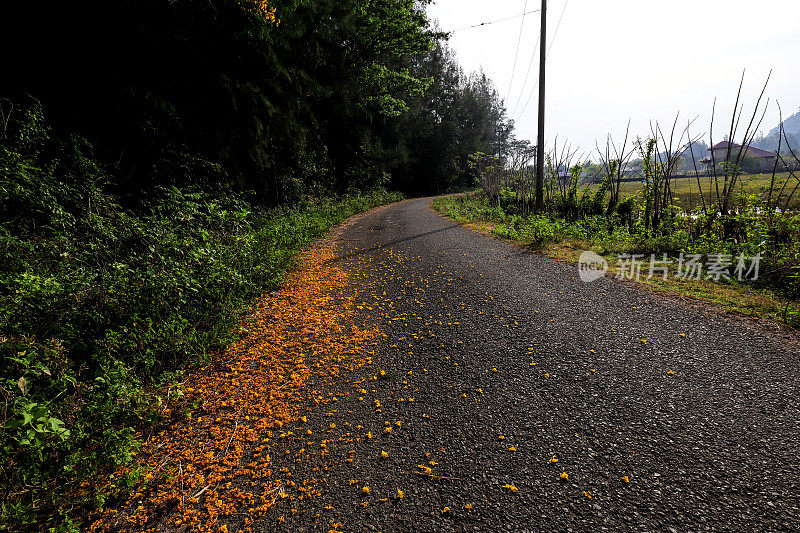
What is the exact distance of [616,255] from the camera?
237 inches

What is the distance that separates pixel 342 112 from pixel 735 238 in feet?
58.1

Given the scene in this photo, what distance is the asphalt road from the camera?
1.66m

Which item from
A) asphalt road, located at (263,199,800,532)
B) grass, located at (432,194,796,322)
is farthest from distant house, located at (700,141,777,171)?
asphalt road, located at (263,199,800,532)

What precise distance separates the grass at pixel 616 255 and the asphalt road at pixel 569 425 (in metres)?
0.38

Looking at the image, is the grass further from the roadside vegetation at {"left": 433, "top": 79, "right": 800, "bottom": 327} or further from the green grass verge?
the green grass verge

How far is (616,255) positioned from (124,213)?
312 inches

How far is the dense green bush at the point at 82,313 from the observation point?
69.8 inches

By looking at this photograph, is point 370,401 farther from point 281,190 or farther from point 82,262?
point 281,190

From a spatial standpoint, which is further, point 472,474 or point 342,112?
point 342,112

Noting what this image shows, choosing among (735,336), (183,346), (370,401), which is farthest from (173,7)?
(735,336)

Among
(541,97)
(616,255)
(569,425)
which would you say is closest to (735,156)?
(616,255)

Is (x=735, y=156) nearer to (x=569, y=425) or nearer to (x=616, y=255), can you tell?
(x=616, y=255)

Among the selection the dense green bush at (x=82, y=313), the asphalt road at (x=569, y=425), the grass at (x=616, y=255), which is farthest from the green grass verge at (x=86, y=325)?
the grass at (x=616, y=255)

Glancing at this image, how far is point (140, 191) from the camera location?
19.6 feet
